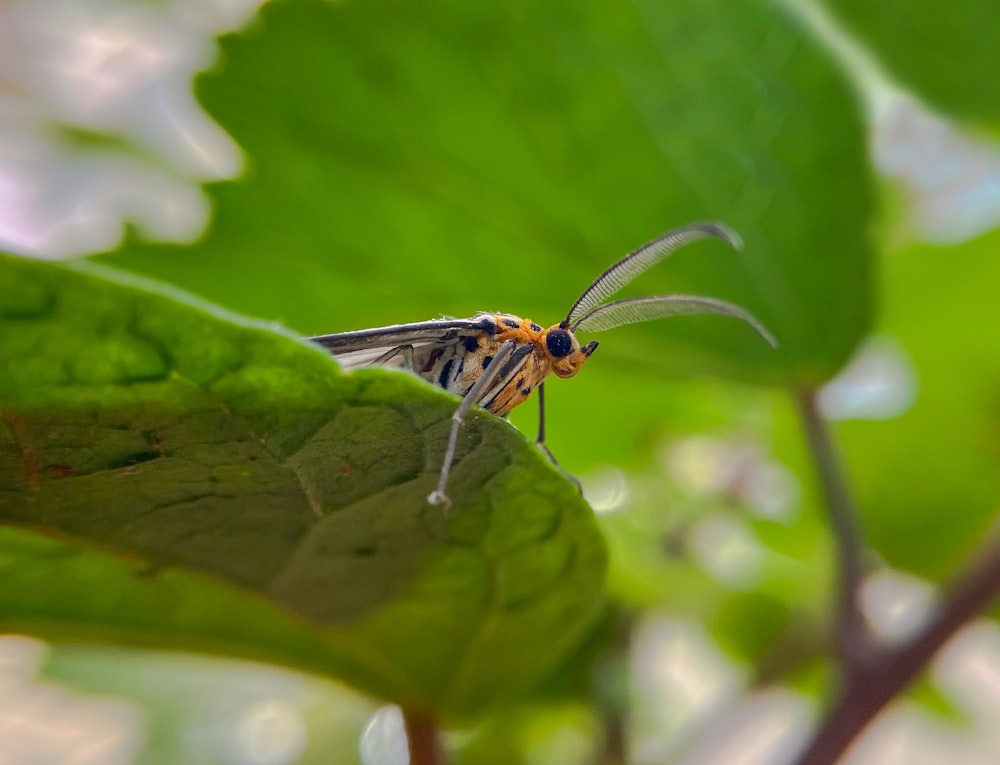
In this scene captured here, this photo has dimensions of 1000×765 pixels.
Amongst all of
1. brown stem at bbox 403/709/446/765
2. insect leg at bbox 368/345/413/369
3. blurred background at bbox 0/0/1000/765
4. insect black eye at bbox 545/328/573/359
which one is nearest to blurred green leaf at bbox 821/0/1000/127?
blurred background at bbox 0/0/1000/765

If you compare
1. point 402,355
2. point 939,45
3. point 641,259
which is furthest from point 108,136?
point 939,45

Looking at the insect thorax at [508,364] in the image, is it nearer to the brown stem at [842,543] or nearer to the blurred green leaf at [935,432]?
the brown stem at [842,543]

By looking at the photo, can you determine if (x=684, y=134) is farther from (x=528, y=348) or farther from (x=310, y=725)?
(x=310, y=725)

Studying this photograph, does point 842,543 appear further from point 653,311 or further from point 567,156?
point 567,156

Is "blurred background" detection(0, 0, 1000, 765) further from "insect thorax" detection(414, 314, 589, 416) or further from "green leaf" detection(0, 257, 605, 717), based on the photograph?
"green leaf" detection(0, 257, 605, 717)

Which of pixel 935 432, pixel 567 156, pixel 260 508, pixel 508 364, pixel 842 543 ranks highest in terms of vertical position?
pixel 567 156

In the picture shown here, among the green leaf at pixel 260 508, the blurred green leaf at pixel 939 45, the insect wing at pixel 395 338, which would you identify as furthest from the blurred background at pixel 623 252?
the green leaf at pixel 260 508

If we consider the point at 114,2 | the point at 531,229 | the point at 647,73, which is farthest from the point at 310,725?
the point at 114,2
